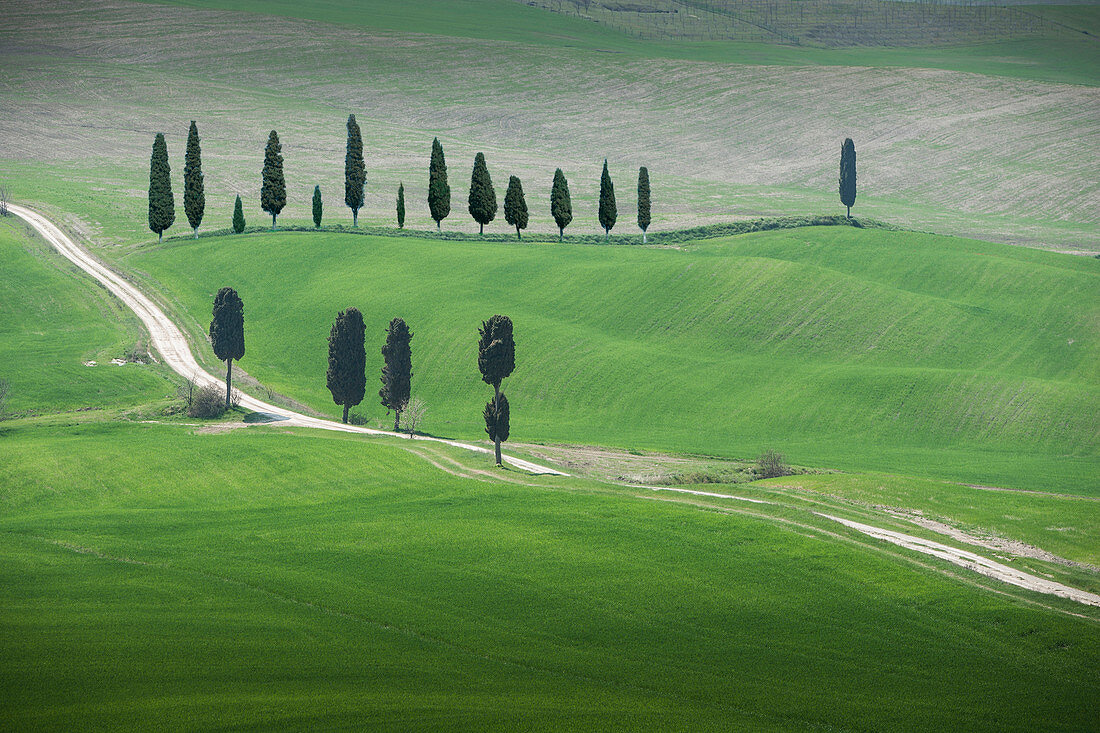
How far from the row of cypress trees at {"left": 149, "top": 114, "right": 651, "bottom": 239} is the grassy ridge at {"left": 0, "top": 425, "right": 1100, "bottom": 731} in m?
74.5

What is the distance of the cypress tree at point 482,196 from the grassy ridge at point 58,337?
132 ft

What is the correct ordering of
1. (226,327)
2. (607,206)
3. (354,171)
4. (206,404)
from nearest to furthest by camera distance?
(206,404), (226,327), (607,206), (354,171)

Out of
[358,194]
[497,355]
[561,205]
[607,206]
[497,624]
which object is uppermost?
[358,194]

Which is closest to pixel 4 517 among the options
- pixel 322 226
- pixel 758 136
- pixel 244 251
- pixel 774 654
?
pixel 774 654

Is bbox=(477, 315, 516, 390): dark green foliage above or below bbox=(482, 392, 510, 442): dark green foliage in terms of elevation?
above

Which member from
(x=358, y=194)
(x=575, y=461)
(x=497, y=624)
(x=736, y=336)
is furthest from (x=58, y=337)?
(x=497, y=624)

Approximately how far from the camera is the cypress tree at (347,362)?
82.9 meters

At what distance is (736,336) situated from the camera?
314ft

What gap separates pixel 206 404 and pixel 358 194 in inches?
2206

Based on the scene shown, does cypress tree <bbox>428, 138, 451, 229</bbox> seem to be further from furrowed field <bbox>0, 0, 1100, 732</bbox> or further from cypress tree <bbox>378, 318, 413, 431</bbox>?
cypress tree <bbox>378, 318, 413, 431</bbox>

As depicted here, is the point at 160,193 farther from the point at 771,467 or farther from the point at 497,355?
the point at 771,467

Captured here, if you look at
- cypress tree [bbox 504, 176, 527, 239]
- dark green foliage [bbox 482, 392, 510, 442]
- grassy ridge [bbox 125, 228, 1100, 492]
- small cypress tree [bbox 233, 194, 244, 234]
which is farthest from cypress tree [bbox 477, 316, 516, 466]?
small cypress tree [bbox 233, 194, 244, 234]

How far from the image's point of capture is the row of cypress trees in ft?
403

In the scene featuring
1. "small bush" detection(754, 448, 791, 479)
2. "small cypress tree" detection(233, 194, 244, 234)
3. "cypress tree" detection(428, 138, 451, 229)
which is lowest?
"small bush" detection(754, 448, 791, 479)
